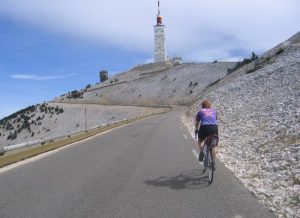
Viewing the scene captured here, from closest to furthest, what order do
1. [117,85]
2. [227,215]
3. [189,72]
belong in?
[227,215] < [189,72] < [117,85]

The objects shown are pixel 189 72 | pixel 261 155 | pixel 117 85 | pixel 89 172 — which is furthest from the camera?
pixel 117 85

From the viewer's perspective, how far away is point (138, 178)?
11.5 meters

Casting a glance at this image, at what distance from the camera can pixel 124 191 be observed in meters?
9.88

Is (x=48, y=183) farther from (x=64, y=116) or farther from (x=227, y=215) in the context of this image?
(x=64, y=116)

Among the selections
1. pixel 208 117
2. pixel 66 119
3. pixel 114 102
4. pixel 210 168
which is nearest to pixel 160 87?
pixel 114 102

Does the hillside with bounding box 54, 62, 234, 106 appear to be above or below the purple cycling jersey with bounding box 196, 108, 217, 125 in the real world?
above

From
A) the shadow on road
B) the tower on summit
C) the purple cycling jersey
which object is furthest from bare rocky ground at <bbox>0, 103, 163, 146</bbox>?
the tower on summit

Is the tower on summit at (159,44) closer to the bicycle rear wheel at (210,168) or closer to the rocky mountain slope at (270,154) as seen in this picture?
the rocky mountain slope at (270,154)

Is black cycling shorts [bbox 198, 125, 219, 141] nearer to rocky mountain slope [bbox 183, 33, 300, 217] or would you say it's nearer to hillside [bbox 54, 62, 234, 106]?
rocky mountain slope [bbox 183, 33, 300, 217]

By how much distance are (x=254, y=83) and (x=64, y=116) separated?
62.0 m

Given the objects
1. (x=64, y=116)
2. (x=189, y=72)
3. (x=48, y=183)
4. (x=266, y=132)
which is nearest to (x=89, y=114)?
(x=64, y=116)

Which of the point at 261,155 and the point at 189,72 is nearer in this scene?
the point at 261,155

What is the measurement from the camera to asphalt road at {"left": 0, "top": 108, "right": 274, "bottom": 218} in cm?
813

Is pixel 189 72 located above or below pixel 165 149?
above
